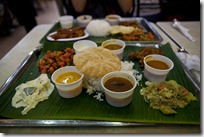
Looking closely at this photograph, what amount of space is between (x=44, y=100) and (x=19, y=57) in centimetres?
90

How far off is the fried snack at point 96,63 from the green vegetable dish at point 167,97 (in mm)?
324

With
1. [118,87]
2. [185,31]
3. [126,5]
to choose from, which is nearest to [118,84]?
[118,87]

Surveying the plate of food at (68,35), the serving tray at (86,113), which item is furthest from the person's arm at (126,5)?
the serving tray at (86,113)

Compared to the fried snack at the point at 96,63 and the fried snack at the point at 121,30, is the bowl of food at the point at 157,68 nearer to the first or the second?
the fried snack at the point at 96,63

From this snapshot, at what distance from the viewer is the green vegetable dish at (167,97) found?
1137 mm

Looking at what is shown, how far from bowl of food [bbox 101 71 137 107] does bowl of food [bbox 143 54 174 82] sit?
0.26 metres

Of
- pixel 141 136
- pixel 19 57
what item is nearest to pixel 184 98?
pixel 141 136

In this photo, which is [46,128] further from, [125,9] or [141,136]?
[125,9]

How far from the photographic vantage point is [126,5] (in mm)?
3186

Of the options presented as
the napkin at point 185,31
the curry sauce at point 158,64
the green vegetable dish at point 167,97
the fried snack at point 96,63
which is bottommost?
the napkin at point 185,31

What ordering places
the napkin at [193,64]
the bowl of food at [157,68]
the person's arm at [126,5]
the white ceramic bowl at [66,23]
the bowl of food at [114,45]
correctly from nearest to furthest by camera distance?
the bowl of food at [157,68], the napkin at [193,64], the bowl of food at [114,45], the white ceramic bowl at [66,23], the person's arm at [126,5]

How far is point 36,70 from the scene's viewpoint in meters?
1.61

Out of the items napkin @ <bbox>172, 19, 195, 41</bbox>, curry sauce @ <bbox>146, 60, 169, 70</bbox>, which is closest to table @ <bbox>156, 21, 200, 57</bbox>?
napkin @ <bbox>172, 19, 195, 41</bbox>

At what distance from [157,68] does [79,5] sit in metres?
2.36
